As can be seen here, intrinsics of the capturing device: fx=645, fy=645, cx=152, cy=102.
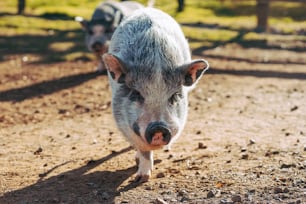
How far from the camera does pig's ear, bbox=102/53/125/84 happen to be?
5137mm

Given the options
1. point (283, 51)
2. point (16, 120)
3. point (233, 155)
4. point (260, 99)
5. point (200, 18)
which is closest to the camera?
point (233, 155)

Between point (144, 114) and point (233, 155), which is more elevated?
point (144, 114)

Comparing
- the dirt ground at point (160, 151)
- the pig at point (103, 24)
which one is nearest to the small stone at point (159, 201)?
the dirt ground at point (160, 151)

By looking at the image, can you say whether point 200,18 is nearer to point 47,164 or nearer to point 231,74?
point 231,74

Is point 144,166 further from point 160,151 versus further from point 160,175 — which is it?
point 160,151

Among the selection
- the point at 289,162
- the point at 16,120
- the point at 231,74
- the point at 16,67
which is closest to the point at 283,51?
the point at 231,74

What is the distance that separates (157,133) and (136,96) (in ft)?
1.58

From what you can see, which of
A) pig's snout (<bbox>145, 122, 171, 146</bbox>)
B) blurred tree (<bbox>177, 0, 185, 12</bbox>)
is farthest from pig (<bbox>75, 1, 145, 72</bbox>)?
blurred tree (<bbox>177, 0, 185, 12</bbox>)

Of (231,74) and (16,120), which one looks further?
(231,74)

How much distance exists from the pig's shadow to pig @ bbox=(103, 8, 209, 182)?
0.81ft

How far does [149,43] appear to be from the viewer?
17.6 feet

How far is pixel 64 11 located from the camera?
1736cm

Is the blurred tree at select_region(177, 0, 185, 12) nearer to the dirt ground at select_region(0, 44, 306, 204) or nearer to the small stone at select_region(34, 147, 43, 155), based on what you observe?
the dirt ground at select_region(0, 44, 306, 204)

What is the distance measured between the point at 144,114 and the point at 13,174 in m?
1.51
